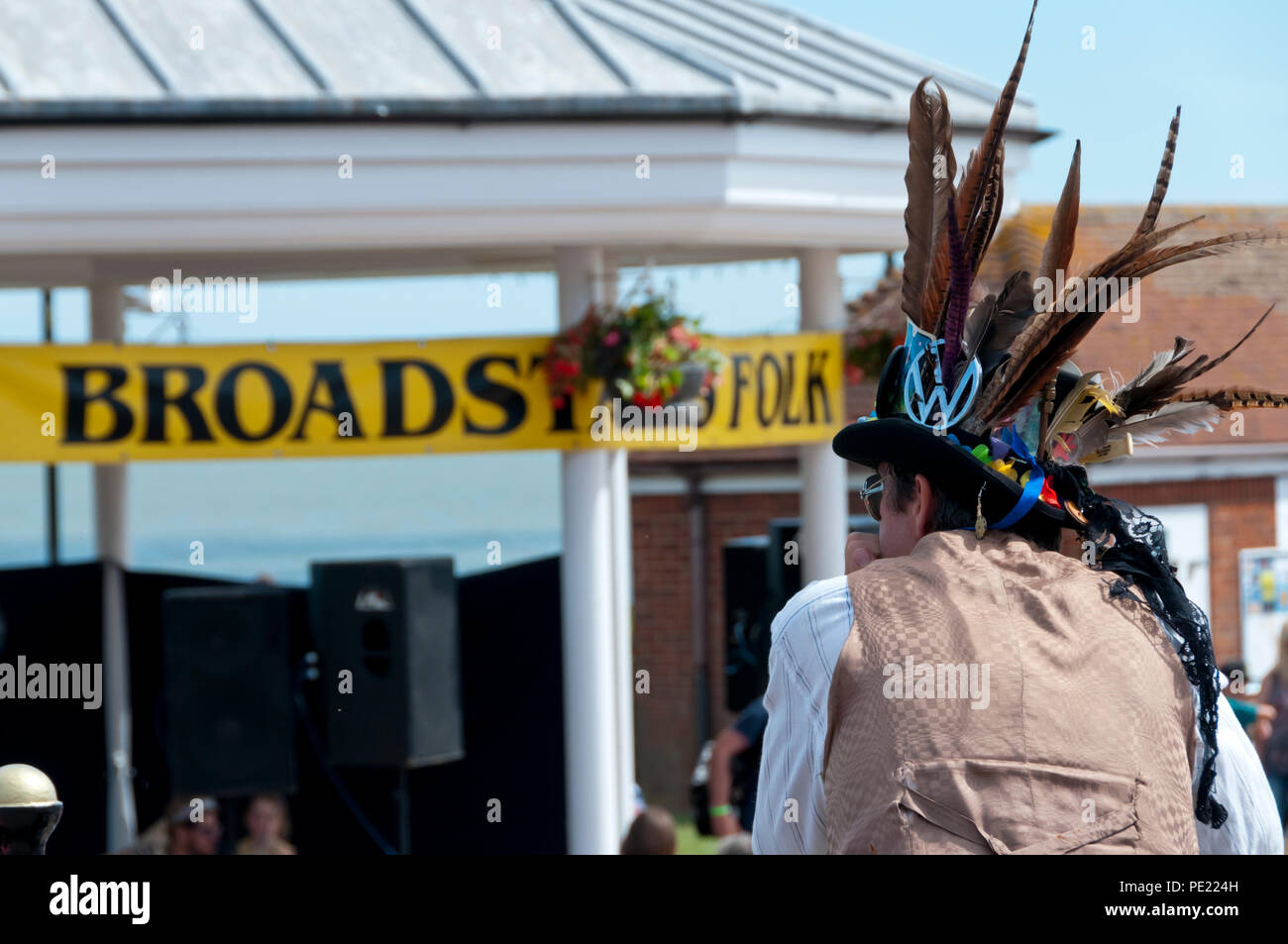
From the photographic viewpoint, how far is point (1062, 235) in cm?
201

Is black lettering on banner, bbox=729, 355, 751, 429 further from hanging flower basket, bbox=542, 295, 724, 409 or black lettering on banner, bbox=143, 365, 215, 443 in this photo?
black lettering on banner, bbox=143, 365, 215, 443

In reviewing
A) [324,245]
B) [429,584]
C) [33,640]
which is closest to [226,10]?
[324,245]

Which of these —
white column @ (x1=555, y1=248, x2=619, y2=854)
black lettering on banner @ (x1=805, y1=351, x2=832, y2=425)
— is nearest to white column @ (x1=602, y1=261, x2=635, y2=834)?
white column @ (x1=555, y1=248, x2=619, y2=854)

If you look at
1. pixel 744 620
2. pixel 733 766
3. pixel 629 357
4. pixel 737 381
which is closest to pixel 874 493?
pixel 629 357

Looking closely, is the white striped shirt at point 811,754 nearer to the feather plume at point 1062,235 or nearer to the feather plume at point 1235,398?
the feather plume at point 1235,398

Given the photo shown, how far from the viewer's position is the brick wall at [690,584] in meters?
11.1

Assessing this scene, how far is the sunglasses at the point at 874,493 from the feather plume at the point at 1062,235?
14.6 inches

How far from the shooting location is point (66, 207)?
15.7 ft

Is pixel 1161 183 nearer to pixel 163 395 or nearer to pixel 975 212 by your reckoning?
pixel 975 212

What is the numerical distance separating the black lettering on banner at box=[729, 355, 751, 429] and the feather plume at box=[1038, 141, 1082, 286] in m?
3.47

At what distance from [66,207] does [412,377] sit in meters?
1.30

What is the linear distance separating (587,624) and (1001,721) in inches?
148

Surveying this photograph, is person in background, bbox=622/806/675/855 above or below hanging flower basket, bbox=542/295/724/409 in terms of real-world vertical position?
below

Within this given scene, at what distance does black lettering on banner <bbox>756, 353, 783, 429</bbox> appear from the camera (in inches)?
219
